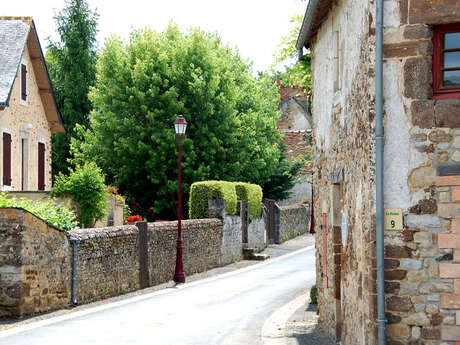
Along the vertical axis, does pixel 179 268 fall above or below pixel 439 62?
below

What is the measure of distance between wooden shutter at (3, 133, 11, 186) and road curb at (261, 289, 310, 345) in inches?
519

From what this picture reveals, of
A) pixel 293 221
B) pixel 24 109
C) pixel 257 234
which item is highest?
pixel 24 109

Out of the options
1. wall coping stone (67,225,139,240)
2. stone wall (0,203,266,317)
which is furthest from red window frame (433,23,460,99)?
wall coping stone (67,225,139,240)

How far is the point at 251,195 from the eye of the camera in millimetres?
32500

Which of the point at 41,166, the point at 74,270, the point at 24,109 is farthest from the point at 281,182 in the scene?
the point at 74,270

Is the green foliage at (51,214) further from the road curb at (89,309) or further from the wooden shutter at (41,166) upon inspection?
the wooden shutter at (41,166)

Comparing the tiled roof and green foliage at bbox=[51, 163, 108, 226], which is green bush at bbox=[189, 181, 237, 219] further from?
the tiled roof

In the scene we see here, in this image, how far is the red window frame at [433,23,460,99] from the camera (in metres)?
8.39

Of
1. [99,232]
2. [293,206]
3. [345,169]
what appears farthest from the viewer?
[293,206]

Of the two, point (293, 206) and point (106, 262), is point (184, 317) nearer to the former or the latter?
point (106, 262)

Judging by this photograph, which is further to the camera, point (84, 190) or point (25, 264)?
point (84, 190)

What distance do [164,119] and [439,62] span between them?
2562 centimetres

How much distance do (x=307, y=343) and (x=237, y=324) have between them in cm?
253

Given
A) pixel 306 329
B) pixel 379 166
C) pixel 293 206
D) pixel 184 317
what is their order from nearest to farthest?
pixel 379 166
pixel 306 329
pixel 184 317
pixel 293 206
